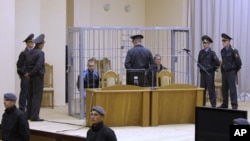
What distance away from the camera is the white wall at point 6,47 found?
33.5 feet

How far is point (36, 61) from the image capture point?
9805 millimetres

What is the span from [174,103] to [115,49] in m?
3.65

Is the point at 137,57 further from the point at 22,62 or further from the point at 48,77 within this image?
the point at 48,77

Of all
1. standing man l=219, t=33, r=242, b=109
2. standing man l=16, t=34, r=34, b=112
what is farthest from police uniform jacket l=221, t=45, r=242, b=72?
standing man l=16, t=34, r=34, b=112

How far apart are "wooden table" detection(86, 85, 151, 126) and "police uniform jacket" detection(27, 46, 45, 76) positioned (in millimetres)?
1078

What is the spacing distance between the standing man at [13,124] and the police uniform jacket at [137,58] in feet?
12.5

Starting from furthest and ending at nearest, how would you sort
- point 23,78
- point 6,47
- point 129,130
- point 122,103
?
1. point 6,47
2. point 23,78
3. point 122,103
4. point 129,130

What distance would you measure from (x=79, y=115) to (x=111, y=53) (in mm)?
3433

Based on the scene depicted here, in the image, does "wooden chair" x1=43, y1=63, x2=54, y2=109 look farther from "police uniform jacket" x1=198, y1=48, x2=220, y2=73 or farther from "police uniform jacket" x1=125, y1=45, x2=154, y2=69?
"police uniform jacket" x1=198, y1=48, x2=220, y2=73

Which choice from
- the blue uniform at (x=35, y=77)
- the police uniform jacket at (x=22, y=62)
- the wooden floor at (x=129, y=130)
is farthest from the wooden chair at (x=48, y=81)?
the blue uniform at (x=35, y=77)

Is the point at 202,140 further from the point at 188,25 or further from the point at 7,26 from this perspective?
the point at 188,25

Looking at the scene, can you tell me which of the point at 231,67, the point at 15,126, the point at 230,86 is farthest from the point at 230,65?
the point at 15,126

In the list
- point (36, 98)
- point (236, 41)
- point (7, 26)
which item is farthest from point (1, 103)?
point (236, 41)

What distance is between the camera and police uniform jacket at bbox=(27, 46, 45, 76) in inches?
384
